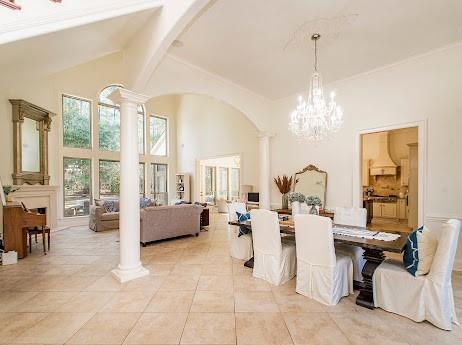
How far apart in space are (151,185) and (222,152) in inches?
127

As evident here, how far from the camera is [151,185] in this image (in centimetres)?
955

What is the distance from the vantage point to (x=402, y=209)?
286 inches

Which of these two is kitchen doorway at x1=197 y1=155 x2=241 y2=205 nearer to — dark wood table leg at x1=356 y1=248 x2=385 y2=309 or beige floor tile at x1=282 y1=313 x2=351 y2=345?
dark wood table leg at x1=356 y1=248 x2=385 y2=309

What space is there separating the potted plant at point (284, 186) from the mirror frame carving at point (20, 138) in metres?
5.76

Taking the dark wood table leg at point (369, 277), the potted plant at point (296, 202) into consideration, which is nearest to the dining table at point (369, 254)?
the dark wood table leg at point (369, 277)

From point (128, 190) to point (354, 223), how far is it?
3244 mm

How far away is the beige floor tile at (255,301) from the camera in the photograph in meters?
2.50

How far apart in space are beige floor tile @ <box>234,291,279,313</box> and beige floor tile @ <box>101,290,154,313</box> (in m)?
1.01

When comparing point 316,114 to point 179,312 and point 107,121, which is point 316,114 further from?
point 107,121

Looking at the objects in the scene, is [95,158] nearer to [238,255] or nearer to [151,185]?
[151,185]

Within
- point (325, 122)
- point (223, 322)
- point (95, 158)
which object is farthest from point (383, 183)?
point (95, 158)

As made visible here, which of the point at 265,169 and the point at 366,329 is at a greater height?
the point at 265,169

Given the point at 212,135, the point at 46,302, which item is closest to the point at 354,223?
the point at 46,302

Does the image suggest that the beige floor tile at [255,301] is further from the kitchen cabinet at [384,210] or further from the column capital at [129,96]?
the kitchen cabinet at [384,210]
